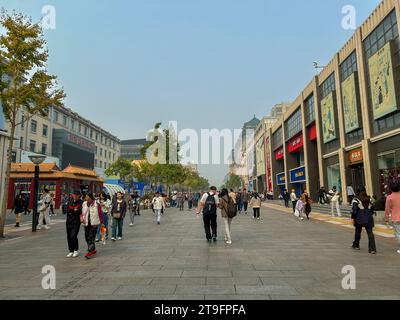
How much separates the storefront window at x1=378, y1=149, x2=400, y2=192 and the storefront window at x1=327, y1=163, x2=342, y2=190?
312 inches

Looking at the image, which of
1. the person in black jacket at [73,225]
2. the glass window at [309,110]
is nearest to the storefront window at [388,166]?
the glass window at [309,110]

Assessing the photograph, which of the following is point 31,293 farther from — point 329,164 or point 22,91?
point 329,164

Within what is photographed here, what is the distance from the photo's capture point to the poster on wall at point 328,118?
99.5 feet

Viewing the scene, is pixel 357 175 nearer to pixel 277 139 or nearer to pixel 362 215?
pixel 362 215

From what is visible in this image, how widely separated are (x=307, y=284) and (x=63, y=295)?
4.17m

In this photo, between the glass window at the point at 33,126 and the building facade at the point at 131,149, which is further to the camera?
the building facade at the point at 131,149

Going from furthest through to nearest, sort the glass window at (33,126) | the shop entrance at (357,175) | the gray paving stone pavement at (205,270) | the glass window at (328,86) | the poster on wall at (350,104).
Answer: the glass window at (33,126) → the glass window at (328,86) → the shop entrance at (357,175) → the poster on wall at (350,104) → the gray paving stone pavement at (205,270)

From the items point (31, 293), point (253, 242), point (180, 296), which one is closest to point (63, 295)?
point (31, 293)

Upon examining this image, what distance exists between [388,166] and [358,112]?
19.6 feet

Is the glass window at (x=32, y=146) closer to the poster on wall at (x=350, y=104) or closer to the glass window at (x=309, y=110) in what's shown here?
the glass window at (x=309, y=110)

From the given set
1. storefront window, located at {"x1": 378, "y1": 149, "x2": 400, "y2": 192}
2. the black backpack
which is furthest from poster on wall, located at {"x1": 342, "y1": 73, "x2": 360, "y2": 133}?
the black backpack

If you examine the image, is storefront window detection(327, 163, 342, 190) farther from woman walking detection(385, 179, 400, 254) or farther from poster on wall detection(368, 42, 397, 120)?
woman walking detection(385, 179, 400, 254)

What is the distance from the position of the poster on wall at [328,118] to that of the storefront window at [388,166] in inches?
331

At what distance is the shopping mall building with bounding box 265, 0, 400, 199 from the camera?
20.5 meters
